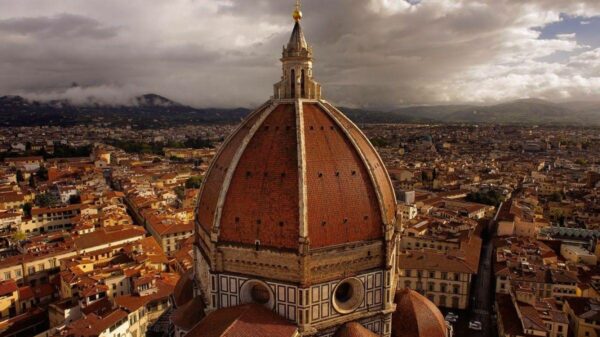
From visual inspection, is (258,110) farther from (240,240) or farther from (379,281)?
(379,281)

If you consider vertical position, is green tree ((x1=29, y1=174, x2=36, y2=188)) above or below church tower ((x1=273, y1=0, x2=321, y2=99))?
below

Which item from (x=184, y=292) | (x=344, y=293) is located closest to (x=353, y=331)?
(x=344, y=293)

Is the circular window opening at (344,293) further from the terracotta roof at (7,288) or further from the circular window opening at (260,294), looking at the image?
the terracotta roof at (7,288)

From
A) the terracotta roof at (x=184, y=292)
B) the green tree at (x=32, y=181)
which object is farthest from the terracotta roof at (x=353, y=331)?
the green tree at (x=32, y=181)

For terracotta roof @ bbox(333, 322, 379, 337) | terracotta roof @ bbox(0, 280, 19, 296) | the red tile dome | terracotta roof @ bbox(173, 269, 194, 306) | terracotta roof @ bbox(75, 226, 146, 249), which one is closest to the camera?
the red tile dome

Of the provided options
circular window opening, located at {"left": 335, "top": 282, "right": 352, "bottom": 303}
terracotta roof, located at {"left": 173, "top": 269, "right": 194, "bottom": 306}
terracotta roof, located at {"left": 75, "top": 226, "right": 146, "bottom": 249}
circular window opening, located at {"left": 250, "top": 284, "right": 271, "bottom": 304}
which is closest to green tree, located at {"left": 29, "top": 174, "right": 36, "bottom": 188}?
terracotta roof, located at {"left": 75, "top": 226, "right": 146, "bottom": 249}

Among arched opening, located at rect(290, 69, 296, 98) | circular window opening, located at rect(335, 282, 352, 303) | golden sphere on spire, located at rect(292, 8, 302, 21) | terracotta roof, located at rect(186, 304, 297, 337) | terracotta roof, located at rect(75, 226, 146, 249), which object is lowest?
terracotta roof, located at rect(75, 226, 146, 249)

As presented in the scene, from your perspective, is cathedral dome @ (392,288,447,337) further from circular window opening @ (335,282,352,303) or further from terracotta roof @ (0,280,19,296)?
terracotta roof @ (0,280,19,296)

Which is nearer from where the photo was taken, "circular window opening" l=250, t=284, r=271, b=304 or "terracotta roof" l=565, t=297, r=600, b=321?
"circular window opening" l=250, t=284, r=271, b=304
